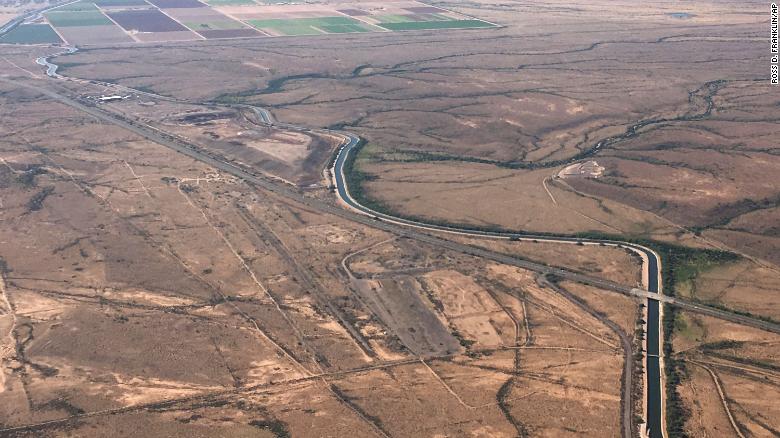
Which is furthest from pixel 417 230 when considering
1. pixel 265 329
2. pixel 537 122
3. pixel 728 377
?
pixel 537 122

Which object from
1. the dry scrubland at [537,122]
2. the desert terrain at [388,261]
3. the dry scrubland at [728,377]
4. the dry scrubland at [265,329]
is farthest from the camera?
the dry scrubland at [537,122]

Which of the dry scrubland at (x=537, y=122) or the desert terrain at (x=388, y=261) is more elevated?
the dry scrubland at (x=537, y=122)

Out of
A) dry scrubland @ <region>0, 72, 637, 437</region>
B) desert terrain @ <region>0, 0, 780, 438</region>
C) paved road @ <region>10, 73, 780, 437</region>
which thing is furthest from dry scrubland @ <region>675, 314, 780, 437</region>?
dry scrubland @ <region>0, 72, 637, 437</region>

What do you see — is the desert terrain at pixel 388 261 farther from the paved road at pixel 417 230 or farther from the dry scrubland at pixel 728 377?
the paved road at pixel 417 230

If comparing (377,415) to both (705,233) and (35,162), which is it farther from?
(35,162)

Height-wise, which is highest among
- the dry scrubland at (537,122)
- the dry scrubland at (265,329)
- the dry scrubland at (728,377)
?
the dry scrubland at (537,122)

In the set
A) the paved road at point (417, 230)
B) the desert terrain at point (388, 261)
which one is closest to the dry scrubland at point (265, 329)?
the desert terrain at point (388, 261)

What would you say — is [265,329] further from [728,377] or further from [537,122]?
[537,122]

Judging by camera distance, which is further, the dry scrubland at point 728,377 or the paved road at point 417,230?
the paved road at point 417,230

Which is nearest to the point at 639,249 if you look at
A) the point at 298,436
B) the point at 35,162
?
the point at 298,436
